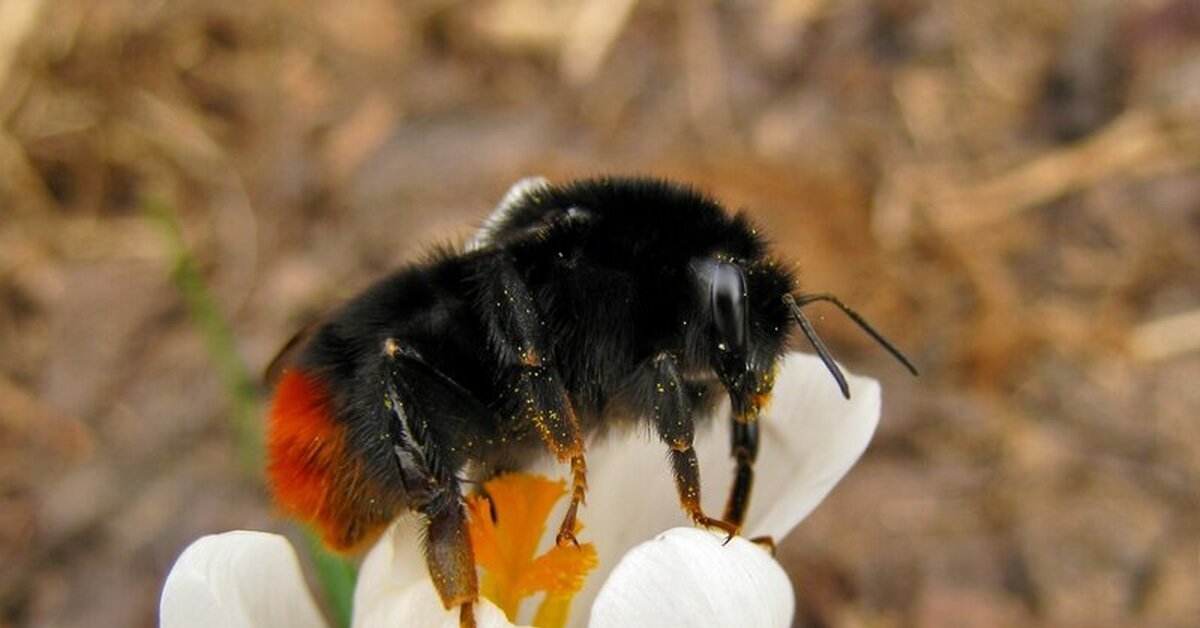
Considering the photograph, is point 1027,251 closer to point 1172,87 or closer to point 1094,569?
point 1172,87

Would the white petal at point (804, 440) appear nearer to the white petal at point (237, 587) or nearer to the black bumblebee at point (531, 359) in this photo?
the black bumblebee at point (531, 359)

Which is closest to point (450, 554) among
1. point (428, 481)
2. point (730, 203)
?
point (428, 481)

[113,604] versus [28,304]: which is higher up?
[28,304]

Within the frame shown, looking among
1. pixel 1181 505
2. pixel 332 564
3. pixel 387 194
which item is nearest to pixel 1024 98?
pixel 1181 505

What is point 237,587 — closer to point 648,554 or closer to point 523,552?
point 523,552

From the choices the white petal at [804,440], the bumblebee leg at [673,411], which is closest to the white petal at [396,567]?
the bumblebee leg at [673,411]

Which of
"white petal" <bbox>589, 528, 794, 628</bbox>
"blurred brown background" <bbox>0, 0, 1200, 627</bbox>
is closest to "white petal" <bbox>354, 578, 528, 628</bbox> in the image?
"white petal" <bbox>589, 528, 794, 628</bbox>

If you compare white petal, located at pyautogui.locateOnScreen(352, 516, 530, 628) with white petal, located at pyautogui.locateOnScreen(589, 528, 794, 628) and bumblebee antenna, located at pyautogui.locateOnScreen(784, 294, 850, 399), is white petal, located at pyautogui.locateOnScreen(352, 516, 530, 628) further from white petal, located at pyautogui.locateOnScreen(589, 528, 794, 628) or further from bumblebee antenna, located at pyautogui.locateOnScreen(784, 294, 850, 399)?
bumblebee antenna, located at pyautogui.locateOnScreen(784, 294, 850, 399)

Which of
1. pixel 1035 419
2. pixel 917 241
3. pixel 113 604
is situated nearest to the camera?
pixel 113 604
